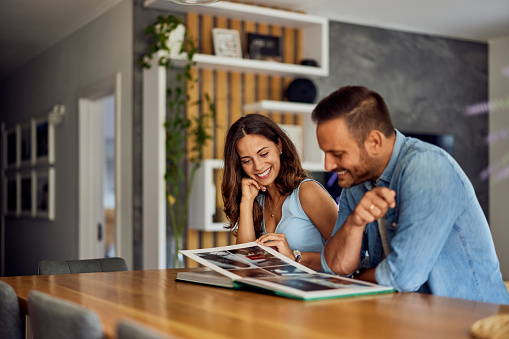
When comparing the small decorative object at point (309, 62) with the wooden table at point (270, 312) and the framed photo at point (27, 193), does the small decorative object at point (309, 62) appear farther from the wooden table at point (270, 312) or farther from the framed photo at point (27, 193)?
the wooden table at point (270, 312)

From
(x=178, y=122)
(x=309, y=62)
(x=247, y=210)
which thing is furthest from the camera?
(x=309, y=62)

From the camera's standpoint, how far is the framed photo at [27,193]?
644cm

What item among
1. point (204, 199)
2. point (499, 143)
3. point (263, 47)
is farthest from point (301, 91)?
point (499, 143)

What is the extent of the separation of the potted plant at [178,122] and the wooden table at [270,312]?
2.57 meters

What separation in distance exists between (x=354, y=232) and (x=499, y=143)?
4.89 meters

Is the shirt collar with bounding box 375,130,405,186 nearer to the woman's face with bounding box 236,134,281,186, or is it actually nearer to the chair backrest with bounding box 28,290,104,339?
the woman's face with bounding box 236,134,281,186

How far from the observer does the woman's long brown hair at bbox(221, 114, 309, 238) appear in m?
2.41

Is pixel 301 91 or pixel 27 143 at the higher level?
pixel 301 91

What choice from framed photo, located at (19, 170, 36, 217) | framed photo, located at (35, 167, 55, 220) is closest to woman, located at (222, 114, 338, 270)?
framed photo, located at (35, 167, 55, 220)

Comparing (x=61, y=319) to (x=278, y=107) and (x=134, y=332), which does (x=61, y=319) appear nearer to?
(x=134, y=332)

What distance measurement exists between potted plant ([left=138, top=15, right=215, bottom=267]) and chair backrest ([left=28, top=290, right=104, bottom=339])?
2881 mm

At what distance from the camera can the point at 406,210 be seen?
152 cm

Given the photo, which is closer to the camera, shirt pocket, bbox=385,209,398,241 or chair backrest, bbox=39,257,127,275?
shirt pocket, bbox=385,209,398,241

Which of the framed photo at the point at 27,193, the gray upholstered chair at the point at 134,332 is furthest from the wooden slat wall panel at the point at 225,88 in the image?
the gray upholstered chair at the point at 134,332
